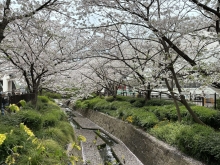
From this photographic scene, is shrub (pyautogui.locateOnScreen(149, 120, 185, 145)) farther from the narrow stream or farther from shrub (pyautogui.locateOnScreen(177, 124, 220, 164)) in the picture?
the narrow stream

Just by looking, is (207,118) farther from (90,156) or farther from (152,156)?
(90,156)

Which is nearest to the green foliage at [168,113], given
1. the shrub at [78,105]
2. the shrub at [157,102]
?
the shrub at [157,102]

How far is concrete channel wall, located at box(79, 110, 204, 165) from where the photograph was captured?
265 inches

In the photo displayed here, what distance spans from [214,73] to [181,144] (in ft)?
8.18

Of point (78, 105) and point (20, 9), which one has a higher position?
point (20, 9)

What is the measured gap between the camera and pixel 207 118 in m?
8.68

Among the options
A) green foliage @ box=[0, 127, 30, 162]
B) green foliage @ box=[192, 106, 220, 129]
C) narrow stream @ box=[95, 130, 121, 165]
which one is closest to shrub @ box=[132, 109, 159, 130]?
narrow stream @ box=[95, 130, 121, 165]

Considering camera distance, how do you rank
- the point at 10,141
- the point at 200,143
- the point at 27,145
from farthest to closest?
the point at 200,143 < the point at 27,145 < the point at 10,141

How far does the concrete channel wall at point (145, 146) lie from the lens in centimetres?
674

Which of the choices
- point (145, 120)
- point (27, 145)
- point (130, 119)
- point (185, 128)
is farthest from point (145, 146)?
point (27, 145)

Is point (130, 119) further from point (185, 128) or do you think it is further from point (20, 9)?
point (20, 9)

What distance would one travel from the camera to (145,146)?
927cm

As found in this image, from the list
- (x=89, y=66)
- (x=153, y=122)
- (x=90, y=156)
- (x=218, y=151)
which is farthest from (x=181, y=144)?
(x=89, y=66)

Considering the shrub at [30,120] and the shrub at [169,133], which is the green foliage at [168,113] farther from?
the shrub at [30,120]
